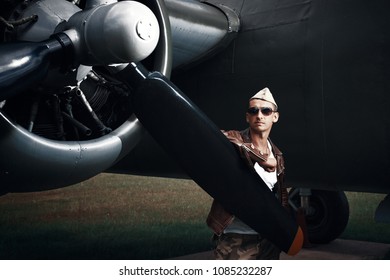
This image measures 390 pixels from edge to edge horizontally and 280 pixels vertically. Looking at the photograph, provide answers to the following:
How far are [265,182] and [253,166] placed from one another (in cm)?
27

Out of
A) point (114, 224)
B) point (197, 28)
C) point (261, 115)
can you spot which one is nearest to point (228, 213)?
point (261, 115)

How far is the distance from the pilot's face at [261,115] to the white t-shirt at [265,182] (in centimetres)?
14

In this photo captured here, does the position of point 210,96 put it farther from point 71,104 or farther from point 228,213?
point 228,213

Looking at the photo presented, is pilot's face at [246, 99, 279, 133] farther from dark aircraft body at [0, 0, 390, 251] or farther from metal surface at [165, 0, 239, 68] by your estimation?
metal surface at [165, 0, 239, 68]

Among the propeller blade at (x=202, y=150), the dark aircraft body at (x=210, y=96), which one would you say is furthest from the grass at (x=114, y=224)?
the propeller blade at (x=202, y=150)

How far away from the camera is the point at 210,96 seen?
6.18 meters

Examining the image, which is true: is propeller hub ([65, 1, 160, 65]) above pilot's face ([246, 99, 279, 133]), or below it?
above

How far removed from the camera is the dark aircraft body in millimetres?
4094

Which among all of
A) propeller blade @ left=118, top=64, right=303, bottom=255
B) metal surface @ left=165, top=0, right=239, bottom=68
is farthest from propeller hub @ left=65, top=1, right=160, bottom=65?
metal surface @ left=165, top=0, right=239, bottom=68

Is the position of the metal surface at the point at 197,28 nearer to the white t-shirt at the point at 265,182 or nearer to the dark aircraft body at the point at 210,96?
the dark aircraft body at the point at 210,96

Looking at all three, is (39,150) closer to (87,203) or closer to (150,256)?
(150,256)

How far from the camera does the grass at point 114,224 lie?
7.46 meters

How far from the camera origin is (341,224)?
26.0 ft

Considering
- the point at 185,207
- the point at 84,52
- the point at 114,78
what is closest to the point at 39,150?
the point at 84,52
